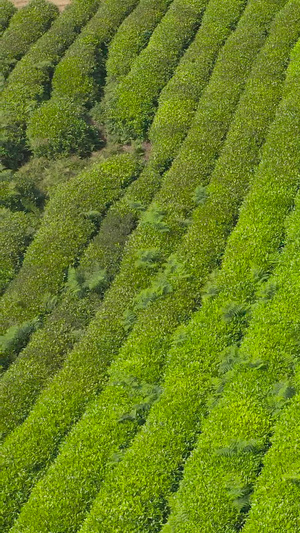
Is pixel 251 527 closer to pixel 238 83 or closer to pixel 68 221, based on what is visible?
pixel 68 221

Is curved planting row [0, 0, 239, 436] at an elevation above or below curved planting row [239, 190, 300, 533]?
above

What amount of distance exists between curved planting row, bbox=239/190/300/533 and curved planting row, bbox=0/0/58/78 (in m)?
19.8

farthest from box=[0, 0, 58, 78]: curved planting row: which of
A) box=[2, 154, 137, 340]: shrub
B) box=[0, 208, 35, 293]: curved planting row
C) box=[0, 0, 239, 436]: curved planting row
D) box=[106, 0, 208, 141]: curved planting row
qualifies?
box=[0, 208, 35, 293]: curved planting row

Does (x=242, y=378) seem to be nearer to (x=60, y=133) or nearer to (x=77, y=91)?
(x=60, y=133)

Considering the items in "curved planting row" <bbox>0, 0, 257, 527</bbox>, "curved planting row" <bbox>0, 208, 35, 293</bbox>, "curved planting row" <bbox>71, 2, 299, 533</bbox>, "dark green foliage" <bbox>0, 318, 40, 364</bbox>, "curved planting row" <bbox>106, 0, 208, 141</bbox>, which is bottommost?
"curved planting row" <bbox>71, 2, 299, 533</bbox>

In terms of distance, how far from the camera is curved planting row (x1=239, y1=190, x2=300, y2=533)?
18.0m

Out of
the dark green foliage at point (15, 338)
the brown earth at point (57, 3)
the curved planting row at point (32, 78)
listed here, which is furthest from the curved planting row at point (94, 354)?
the brown earth at point (57, 3)

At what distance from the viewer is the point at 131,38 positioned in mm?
36312

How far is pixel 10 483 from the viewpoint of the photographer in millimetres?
20594

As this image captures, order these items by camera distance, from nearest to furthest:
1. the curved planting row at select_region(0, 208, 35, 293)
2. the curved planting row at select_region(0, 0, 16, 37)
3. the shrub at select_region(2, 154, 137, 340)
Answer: the shrub at select_region(2, 154, 137, 340) → the curved planting row at select_region(0, 208, 35, 293) → the curved planting row at select_region(0, 0, 16, 37)

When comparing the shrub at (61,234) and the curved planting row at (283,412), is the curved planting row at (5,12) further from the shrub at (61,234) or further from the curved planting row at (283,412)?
the curved planting row at (283,412)

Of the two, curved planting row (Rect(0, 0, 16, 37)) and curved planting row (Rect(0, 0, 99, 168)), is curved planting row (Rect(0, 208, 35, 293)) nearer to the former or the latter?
curved planting row (Rect(0, 0, 99, 168))

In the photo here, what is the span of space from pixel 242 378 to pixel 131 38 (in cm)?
2221

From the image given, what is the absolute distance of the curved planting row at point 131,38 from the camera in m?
34.8
